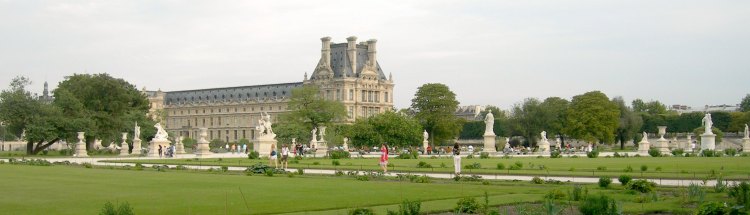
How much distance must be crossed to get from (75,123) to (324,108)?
2027 inches

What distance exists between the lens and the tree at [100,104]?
71562mm

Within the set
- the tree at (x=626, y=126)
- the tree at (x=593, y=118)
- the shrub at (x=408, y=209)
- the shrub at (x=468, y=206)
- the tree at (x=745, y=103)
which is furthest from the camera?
the tree at (x=745, y=103)

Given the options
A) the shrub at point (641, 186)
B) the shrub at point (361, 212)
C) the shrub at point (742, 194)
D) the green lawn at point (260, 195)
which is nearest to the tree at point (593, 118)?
the green lawn at point (260, 195)

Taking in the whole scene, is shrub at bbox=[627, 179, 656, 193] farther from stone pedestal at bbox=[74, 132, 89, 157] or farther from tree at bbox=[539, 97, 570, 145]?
tree at bbox=[539, 97, 570, 145]

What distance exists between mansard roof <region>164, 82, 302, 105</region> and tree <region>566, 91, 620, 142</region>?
70.4 metres

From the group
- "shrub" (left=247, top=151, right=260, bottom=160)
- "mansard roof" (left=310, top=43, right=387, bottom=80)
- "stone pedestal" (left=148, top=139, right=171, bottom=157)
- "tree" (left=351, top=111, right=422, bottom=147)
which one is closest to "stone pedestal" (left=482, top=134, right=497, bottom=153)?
"tree" (left=351, top=111, right=422, bottom=147)

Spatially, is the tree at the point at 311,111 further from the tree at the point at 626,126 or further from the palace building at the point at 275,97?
the tree at the point at 626,126

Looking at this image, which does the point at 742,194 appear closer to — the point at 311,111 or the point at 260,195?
the point at 260,195

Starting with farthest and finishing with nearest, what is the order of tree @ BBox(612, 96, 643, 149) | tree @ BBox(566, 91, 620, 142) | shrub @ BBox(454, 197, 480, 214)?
tree @ BBox(612, 96, 643, 149), tree @ BBox(566, 91, 620, 142), shrub @ BBox(454, 197, 480, 214)

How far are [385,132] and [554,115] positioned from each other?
32.2 m

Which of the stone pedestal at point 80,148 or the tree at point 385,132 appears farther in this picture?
the tree at point 385,132

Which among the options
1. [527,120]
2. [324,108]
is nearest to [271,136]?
[527,120]

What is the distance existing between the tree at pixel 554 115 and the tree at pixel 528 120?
49 cm

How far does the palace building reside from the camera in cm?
14680
